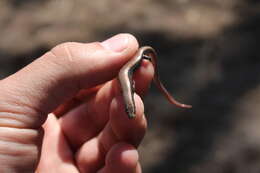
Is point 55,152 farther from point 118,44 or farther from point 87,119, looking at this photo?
point 118,44

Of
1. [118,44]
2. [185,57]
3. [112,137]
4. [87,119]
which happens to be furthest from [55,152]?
[185,57]

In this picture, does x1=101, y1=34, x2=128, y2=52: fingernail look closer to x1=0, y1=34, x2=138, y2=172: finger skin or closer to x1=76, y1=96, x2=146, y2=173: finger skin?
x1=0, y1=34, x2=138, y2=172: finger skin

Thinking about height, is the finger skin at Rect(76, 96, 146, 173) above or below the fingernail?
below

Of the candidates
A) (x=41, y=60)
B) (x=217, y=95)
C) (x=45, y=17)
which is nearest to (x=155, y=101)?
(x=217, y=95)

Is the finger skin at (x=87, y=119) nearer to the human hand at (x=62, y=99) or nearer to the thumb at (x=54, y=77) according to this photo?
the human hand at (x=62, y=99)

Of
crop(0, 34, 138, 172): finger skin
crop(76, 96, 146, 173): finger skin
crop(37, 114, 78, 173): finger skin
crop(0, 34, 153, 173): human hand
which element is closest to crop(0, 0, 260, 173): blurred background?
crop(76, 96, 146, 173): finger skin

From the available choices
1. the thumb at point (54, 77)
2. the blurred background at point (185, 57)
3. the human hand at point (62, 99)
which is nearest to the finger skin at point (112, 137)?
the human hand at point (62, 99)

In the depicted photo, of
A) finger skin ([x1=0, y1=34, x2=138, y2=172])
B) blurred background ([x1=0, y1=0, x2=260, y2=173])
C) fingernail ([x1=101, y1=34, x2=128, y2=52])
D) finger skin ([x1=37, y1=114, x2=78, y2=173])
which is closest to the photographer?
finger skin ([x1=0, y1=34, x2=138, y2=172])
